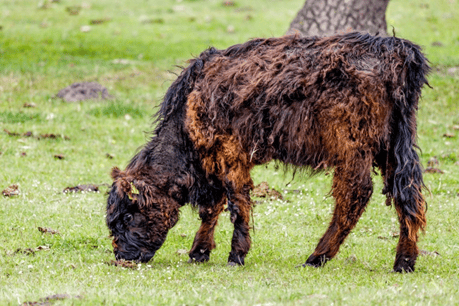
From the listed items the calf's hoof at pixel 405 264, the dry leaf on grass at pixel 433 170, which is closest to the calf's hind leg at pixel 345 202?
the calf's hoof at pixel 405 264

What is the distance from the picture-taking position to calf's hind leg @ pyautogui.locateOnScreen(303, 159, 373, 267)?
19.2 ft

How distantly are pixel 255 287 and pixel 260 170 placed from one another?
4.93 meters

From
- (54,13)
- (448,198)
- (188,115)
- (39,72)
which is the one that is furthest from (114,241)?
(54,13)

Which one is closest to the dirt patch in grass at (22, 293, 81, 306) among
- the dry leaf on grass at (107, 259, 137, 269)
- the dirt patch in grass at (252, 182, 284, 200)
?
the dry leaf on grass at (107, 259, 137, 269)

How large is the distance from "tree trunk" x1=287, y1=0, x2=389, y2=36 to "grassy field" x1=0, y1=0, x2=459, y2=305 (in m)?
1.74

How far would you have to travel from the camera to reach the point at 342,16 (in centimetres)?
1265

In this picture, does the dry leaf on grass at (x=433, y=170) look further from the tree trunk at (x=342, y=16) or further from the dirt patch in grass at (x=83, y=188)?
the dirt patch in grass at (x=83, y=188)

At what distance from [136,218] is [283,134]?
5.65ft

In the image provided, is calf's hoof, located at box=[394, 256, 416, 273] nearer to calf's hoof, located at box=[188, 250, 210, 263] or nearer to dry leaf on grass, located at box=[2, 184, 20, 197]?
calf's hoof, located at box=[188, 250, 210, 263]

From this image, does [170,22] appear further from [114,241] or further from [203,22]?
[114,241]

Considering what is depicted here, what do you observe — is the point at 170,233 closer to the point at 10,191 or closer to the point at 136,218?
the point at 136,218

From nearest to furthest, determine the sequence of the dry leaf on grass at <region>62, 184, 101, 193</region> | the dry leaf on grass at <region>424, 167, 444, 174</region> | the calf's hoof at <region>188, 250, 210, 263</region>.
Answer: the calf's hoof at <region>188, 250, 210, 263</region>
the dry leaf on grass at <region>62, 184, 101, 193</region>
the dry leaf on grass at <region>424, 167, 444, 174</region>

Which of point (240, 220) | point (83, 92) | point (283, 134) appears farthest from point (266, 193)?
point (83, 92)

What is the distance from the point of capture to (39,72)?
15.0m
